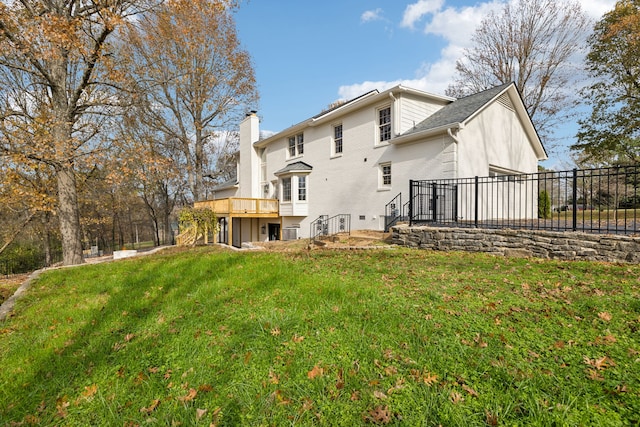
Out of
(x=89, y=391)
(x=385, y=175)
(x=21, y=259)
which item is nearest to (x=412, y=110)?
(x=385, y=175)

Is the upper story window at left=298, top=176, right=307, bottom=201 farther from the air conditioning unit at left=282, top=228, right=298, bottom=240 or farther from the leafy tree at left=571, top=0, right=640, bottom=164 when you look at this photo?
the leafy tree at left=571, top=0, right=640, bottom=164

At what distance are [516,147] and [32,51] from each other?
1930 centimetres

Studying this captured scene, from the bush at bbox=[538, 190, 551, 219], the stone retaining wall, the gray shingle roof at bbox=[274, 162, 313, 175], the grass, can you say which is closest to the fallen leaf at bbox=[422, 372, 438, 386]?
the grass

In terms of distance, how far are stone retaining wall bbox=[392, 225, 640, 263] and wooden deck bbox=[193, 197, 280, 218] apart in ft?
38.2

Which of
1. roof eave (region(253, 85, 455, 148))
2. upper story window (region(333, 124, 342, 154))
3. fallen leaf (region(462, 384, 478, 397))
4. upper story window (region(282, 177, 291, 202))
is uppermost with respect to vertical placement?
roof eave (region(253, 85, 455, 148))

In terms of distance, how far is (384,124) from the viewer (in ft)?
47.4

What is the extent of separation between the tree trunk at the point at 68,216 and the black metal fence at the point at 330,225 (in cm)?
947

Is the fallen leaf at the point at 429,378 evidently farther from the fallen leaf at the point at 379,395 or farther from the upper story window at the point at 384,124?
the upper story window at the point at 384,124

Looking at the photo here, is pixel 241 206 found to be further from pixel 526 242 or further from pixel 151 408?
pixel 151 408

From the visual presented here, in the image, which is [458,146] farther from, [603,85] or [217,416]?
[603,85]

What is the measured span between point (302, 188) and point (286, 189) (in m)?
1.48

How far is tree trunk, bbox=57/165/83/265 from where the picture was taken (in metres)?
9.89

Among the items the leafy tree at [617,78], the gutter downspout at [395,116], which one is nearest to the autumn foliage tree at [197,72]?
the gutter downspout at [395,116]

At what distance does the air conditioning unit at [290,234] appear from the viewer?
19562 millimetres
